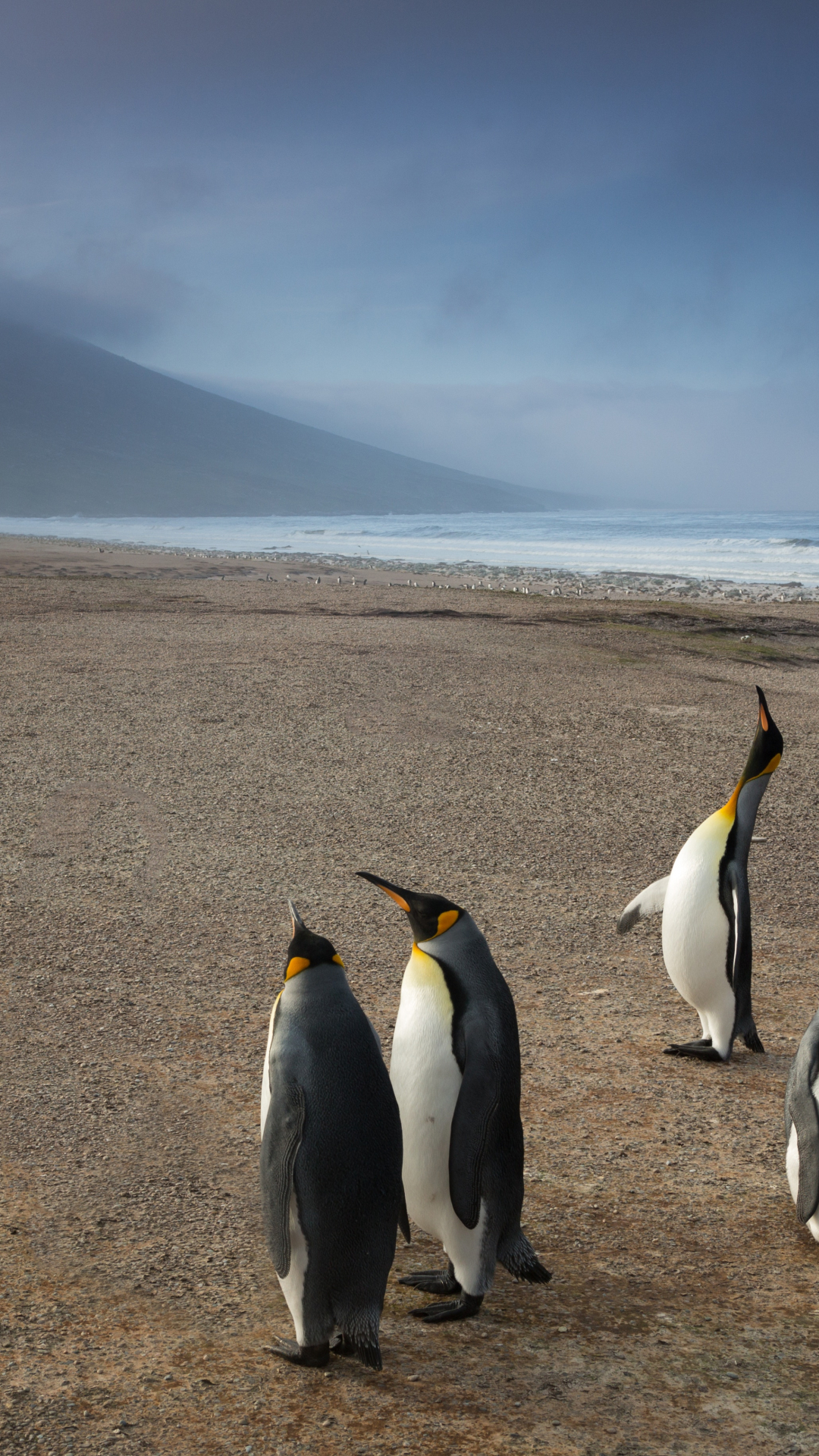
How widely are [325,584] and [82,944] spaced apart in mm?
18339

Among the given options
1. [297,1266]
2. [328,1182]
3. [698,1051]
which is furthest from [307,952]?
[698,1051]

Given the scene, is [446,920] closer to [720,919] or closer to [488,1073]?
[488,1073]

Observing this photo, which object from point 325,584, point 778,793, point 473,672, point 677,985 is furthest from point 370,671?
point 325,584

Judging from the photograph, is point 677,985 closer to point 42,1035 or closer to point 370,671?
point 42,1035

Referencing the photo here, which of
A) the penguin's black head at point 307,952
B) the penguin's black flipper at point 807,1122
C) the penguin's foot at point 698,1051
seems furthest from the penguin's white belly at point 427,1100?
the penguin's foot at point 698,1051

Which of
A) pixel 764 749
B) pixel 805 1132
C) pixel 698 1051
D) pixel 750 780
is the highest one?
pixel 764 749

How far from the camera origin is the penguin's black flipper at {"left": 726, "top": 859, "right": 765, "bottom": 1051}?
4.50 meters

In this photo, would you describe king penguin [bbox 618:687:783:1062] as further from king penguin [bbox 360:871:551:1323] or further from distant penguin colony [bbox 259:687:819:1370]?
king penguin [bbox 360:871:551:1323]

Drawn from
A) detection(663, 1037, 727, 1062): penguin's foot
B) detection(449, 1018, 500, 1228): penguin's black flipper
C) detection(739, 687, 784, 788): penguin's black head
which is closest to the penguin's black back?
detection(449, 1018, 500, 1228): penguin's black flipper

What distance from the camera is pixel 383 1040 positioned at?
4465 mm

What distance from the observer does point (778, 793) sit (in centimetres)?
830

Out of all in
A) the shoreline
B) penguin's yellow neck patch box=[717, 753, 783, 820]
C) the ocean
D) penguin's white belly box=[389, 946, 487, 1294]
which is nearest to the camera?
penguin's white belly box=[389, 946, 487, 1294]

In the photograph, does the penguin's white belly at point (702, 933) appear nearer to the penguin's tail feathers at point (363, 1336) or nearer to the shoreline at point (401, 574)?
the penguin's tail feathers at point (363, 1336)

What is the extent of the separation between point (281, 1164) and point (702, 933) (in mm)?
2575
